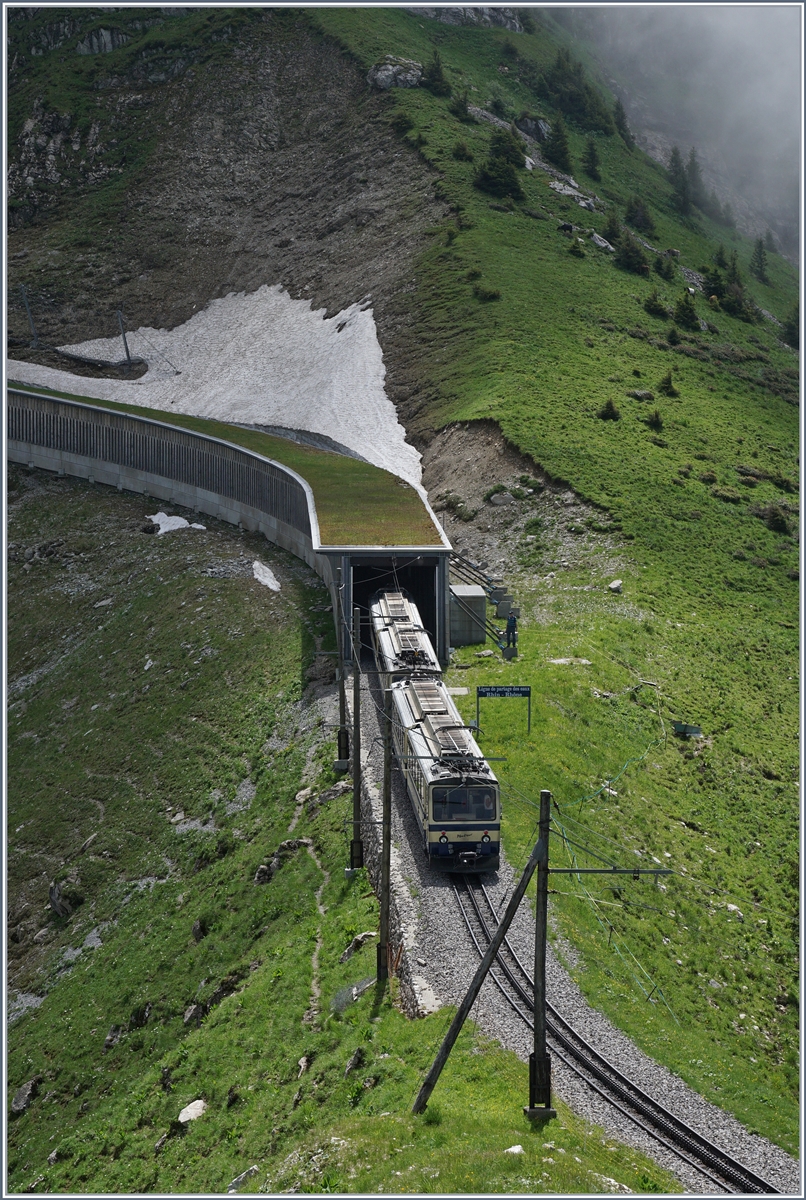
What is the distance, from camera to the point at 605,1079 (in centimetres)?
1928

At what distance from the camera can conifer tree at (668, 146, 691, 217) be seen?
138625mm

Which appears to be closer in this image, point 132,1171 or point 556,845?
point 132,1171

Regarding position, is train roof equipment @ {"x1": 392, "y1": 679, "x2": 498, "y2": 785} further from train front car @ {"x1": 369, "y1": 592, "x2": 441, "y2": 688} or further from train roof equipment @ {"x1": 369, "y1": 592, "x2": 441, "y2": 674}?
train roof equipment @ {"x1": 369, "y1": 592, "x2": 441, "y2": 674}

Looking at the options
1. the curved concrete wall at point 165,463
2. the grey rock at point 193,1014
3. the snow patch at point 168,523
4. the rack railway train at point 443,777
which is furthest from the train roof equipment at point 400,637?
the snow patch at point 168,523

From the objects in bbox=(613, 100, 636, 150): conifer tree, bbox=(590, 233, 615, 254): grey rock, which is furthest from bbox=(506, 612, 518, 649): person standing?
bbox=(613, 100, 636, 150): conifer tree

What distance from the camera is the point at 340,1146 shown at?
17.6 meters

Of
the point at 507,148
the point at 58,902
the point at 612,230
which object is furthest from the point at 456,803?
the point at 507,148

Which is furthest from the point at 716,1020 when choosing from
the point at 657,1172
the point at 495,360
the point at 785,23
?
the point at 785,23

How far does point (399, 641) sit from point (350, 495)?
19.3m

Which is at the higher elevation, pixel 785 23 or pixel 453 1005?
pixel 785 23

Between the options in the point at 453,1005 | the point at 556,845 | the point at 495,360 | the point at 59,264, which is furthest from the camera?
the point at 59,264

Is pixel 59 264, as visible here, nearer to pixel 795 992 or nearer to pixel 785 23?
pixel 795 992

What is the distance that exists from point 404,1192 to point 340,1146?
7.10ft

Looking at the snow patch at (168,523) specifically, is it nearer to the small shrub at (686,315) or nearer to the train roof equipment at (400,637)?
the train roof equipment at (400,637)
